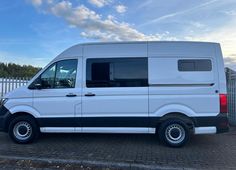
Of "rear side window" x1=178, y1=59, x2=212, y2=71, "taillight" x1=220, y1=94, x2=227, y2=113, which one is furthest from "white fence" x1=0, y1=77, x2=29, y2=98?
"taillight" x1=220, y1=94, x2=227, y2=113

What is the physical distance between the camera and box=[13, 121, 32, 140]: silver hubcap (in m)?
8.12

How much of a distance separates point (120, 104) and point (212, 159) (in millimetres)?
2510

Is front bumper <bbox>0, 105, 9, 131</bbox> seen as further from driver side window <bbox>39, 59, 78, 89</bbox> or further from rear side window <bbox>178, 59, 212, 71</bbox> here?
rear side window <bbox>178, 59, 212, 71</bbox>

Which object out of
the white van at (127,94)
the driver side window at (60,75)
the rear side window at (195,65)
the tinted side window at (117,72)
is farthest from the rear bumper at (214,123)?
the driver side window at (60,75)

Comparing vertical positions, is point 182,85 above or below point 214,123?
above

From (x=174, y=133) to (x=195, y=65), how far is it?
1.78 metres

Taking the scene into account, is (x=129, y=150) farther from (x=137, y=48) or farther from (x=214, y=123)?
(x=137, y=48)

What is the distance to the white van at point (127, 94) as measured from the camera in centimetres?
772

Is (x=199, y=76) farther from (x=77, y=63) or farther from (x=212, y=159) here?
(x=77, y=63)

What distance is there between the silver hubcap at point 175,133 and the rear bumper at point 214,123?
0.42 meters

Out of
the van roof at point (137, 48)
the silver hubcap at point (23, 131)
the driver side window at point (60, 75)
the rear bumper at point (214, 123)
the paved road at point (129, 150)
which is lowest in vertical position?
the paved road at point (129, 150)

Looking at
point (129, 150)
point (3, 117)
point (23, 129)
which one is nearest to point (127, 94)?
point (129, 150)

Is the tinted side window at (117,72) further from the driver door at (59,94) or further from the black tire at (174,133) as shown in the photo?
the black tire at (174,133)

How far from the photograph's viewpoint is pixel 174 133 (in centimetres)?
783
